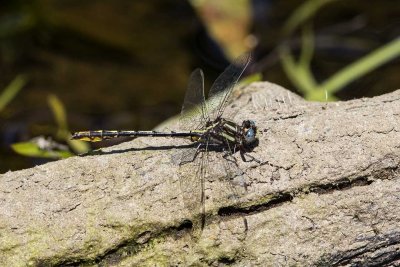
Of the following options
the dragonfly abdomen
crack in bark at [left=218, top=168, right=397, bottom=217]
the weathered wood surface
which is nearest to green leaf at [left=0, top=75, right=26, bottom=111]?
the dragonfly abdomen

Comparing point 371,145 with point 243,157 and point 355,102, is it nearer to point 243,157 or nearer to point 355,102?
point 355,102

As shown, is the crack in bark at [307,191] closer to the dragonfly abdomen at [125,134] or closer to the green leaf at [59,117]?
the dragonfly abdomen at [125,134]

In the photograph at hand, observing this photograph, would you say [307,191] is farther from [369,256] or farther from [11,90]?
[11,90]

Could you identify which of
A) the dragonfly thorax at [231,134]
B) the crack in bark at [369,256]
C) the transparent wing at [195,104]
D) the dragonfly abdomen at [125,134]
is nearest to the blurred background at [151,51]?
the dragonfly abdomen at [125,134]

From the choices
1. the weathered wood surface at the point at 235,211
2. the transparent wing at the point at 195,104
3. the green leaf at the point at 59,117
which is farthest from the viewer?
the green leaf at the point at 59,117

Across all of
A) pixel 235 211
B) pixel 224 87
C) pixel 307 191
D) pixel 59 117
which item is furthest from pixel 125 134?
pixel 59 117

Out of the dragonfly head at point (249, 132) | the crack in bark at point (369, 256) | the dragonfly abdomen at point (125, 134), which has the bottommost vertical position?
the crack in bark at point (369, 256)

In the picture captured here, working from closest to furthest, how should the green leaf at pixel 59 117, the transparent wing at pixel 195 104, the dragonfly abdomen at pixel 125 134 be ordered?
the dragonfly abdomen at pixel 125 134
the transparent wing at pixel 195 104
the green leaf at pixel 59 117

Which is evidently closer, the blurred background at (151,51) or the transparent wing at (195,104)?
the transparent wing at (195,104)
